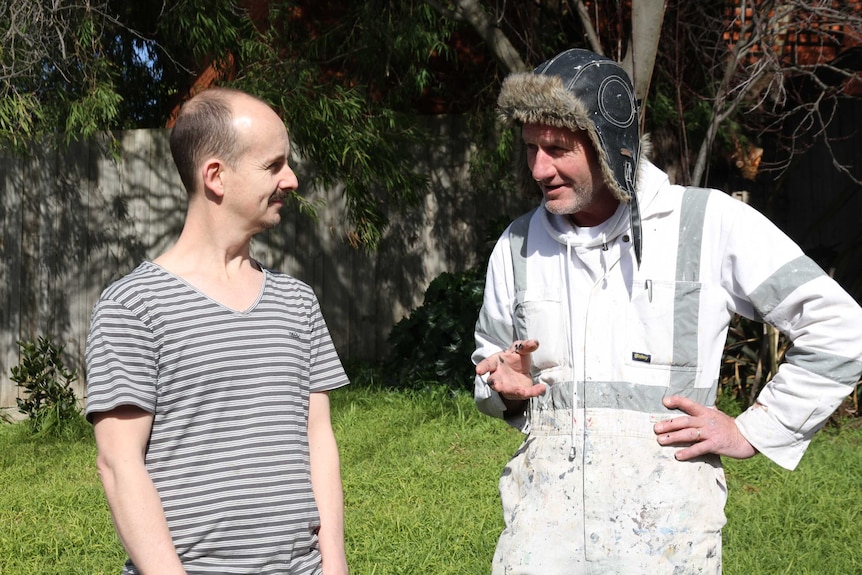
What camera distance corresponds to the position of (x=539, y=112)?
2613 mm

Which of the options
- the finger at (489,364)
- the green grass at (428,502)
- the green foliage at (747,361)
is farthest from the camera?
the green foliage at (747,361)

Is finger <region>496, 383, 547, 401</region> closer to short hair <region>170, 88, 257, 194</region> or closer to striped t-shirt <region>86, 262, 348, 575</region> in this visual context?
striped t-shirt <region>86, 262, 348, 575</region>

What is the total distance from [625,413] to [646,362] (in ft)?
0.46

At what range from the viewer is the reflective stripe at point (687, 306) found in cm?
254

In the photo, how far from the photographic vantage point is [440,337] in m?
8.39

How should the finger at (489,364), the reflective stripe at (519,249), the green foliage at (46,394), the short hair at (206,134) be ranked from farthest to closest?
the green foliage at (46,394) < the reflective stripe at (519,249) < the finger at (489,364) < the short hair at (206,134)

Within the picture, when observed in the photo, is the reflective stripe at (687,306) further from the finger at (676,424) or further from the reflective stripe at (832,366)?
the reflective stripe at (832,366)

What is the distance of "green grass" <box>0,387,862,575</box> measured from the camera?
15.9 ft

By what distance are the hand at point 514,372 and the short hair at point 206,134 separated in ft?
2.72

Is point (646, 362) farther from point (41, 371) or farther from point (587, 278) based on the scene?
point (41, 371)

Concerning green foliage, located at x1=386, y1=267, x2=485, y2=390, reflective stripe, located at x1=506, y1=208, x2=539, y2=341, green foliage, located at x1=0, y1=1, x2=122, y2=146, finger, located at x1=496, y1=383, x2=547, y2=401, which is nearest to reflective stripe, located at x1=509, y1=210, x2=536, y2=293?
reflective stripe, located at x1=506, y1=208, x2=539, y2=341

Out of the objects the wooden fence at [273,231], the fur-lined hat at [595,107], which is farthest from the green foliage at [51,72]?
the fur-lined hat at [595,107]

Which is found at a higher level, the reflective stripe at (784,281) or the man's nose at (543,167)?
→ the man's nose at (543,167)

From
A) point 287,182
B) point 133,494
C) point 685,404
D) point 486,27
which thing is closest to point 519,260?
point 685,404
